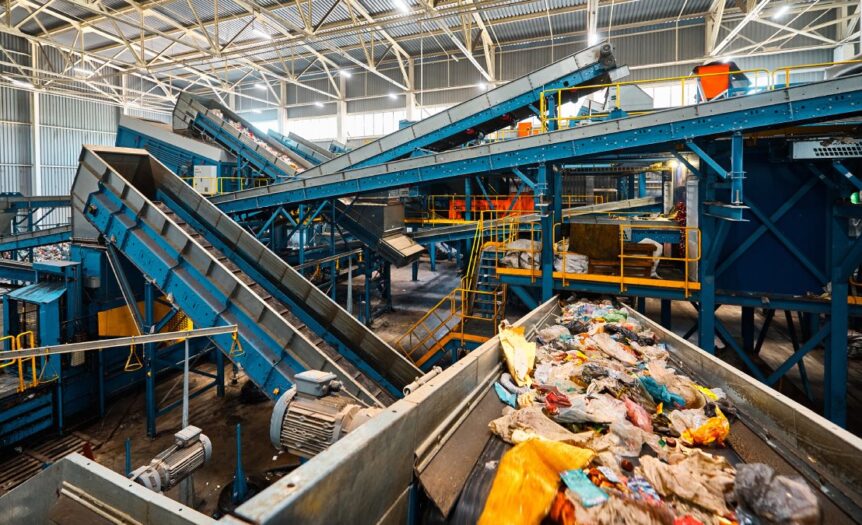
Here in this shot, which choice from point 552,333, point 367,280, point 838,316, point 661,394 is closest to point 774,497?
point 661,394

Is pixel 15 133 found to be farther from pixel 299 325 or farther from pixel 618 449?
pixel 618 449

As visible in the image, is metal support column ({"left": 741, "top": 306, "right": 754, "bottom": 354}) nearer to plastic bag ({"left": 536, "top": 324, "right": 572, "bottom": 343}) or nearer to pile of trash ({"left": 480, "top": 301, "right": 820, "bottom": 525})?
pile of trash ({"left": 480, "top": 301, "right": 820, "bottom": 525})

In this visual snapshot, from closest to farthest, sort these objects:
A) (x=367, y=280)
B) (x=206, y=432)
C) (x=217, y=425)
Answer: (x=206, y=432) → (x=217, y=425) → (x=367, y=280)

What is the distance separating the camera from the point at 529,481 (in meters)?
2.00

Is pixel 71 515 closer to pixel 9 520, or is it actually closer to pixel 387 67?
pixel 9 520

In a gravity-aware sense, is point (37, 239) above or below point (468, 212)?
below

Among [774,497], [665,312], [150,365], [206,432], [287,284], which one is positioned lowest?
[206,432]

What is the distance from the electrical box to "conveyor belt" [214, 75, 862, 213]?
5.42 metres

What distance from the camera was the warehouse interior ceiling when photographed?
47.1 feet

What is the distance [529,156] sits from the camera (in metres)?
6.78

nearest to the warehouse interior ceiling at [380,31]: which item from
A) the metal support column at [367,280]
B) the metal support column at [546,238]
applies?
the metal support column at [367,280]

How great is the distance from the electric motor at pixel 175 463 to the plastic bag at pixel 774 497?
410cm

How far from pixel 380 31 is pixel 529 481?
21.2 m

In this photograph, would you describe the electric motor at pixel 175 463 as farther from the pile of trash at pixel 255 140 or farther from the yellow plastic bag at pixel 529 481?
the pile of trash at pixel 255 140
